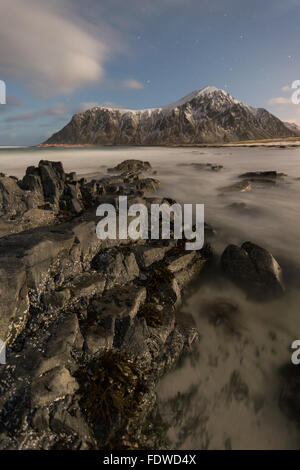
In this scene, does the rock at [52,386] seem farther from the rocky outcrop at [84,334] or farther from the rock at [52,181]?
the rock at [52,181]

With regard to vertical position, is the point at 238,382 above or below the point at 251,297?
below

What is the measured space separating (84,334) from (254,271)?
6736mm

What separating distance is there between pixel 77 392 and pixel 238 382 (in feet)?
13.1

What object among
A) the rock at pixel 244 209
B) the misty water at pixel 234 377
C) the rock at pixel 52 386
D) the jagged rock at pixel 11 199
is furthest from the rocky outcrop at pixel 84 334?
the rock at pixel 244 209

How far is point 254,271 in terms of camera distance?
866cm

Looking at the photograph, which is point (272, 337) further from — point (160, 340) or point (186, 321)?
point (160, 340)

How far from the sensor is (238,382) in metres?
5.60

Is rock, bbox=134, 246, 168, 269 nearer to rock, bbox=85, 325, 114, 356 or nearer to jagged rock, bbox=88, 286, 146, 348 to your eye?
jagged rock, bbox=88, 286, 146, 348

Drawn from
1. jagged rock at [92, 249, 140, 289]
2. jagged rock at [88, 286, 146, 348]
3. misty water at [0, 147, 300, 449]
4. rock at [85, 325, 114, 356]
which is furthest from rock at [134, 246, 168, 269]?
rock at [85, 325, 114, 356]

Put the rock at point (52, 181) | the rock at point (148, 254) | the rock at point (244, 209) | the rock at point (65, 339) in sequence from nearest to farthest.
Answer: the rock at point (65, 339), the rock at point (148, 254), the rock at point (52, 181), the rock at point (244, 209)

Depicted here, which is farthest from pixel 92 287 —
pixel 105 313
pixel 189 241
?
pixel 189 241

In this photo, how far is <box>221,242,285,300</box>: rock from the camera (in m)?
8.22

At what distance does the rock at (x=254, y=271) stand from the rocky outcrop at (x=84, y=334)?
1811 millimetres

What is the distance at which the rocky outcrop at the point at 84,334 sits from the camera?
13.9 ft
